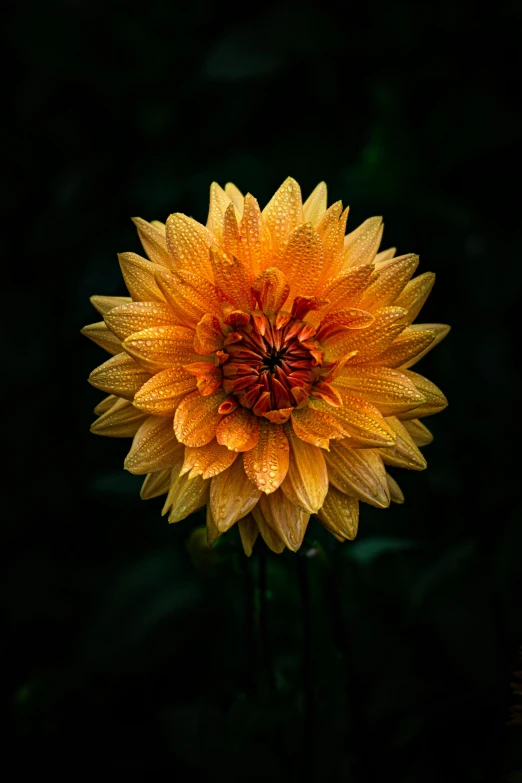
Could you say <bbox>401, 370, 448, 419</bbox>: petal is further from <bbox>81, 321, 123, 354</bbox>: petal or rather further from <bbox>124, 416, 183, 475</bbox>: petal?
<bbox>81, 321, 123, 354</bbox>: petal

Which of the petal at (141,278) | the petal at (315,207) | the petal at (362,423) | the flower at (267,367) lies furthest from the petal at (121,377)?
→ the petal at (315,207)

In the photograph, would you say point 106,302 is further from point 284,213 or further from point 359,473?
point 359,473

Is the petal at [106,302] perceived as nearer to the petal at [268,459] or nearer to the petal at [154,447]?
the petal at [154,447]

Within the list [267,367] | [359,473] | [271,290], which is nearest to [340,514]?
[359,473]

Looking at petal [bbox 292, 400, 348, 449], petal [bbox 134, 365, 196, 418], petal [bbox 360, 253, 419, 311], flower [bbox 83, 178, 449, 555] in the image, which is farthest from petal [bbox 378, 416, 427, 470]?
petal [bbox 134, 365, 196, 418]

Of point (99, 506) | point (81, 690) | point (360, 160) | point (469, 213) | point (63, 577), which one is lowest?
point (81, 690)

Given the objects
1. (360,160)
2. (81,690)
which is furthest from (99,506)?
(360,160)

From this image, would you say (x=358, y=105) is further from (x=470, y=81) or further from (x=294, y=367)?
(x=294, y=367)
